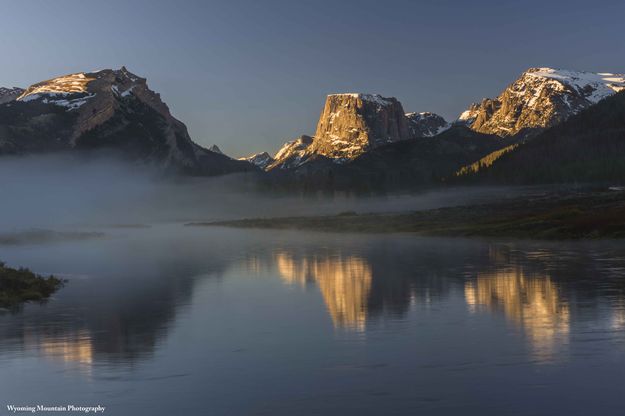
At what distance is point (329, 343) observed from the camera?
108ft

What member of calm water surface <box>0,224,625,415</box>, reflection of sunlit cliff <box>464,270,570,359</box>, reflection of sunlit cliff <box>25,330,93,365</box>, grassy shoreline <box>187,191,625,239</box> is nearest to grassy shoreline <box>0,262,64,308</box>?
calm water surface <box>0,224,625,415</box>

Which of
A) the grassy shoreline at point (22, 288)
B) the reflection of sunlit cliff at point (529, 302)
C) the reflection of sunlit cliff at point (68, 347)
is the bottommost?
the reflection of sunlit cliff at point (529, 302)

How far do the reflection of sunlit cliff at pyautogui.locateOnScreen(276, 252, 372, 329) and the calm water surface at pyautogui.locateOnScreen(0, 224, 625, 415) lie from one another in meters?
0.25

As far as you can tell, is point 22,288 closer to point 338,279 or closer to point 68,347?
point 68,347

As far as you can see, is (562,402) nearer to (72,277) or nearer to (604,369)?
(604,369)

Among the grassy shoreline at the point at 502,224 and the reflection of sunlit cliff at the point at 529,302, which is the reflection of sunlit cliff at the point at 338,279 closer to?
the reflection of sunlit cliff at the point at 529,302

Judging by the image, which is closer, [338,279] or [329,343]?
[329,343]

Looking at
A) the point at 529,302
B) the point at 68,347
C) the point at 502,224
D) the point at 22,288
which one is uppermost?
the point at 502,224

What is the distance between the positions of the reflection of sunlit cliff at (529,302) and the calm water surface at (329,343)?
0.11 m

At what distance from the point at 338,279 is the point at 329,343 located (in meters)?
29.4

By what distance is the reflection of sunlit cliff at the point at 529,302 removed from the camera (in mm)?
32906

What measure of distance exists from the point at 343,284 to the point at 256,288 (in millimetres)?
7267

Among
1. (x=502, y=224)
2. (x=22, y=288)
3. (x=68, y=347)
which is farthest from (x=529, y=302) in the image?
(x=502, y=224)

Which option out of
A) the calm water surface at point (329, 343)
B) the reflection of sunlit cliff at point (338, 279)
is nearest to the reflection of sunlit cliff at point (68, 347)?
the calm water surface at point (329, 343)
